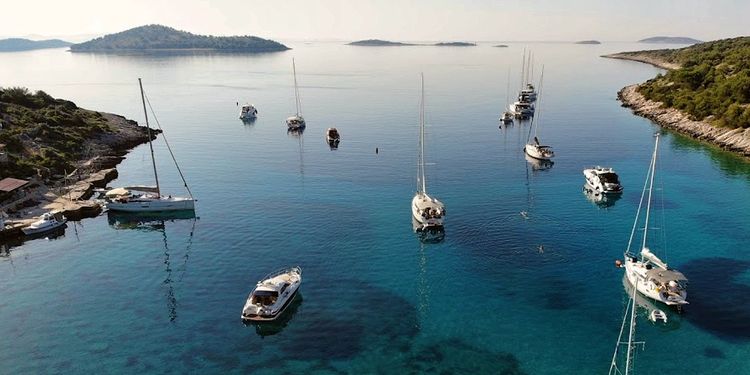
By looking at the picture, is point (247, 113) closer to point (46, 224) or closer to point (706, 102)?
point (46, 224)

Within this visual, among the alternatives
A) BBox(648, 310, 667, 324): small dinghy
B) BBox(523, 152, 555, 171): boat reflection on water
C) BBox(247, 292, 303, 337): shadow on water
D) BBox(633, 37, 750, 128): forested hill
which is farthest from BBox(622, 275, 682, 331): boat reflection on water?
BBox(633, 37, 750, 128): forested hill

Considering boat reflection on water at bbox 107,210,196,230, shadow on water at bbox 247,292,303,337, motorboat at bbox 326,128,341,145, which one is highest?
motorboat at bbox 326,128,341,145

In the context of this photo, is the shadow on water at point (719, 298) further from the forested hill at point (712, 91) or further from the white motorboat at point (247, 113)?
the white motorboat at point (247, 113)

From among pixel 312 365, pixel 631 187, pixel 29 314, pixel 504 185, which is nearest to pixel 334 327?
pixel 312 365

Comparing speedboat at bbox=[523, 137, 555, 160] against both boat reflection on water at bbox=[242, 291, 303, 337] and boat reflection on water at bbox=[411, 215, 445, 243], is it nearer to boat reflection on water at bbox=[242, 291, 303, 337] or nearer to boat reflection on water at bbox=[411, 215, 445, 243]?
boat reflection on water at bbox=[411, 215, 445, 243]

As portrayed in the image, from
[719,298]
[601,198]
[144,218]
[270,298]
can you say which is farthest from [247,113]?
[719,298]

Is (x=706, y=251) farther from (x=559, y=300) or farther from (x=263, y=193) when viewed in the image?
(x=263, y=193)
